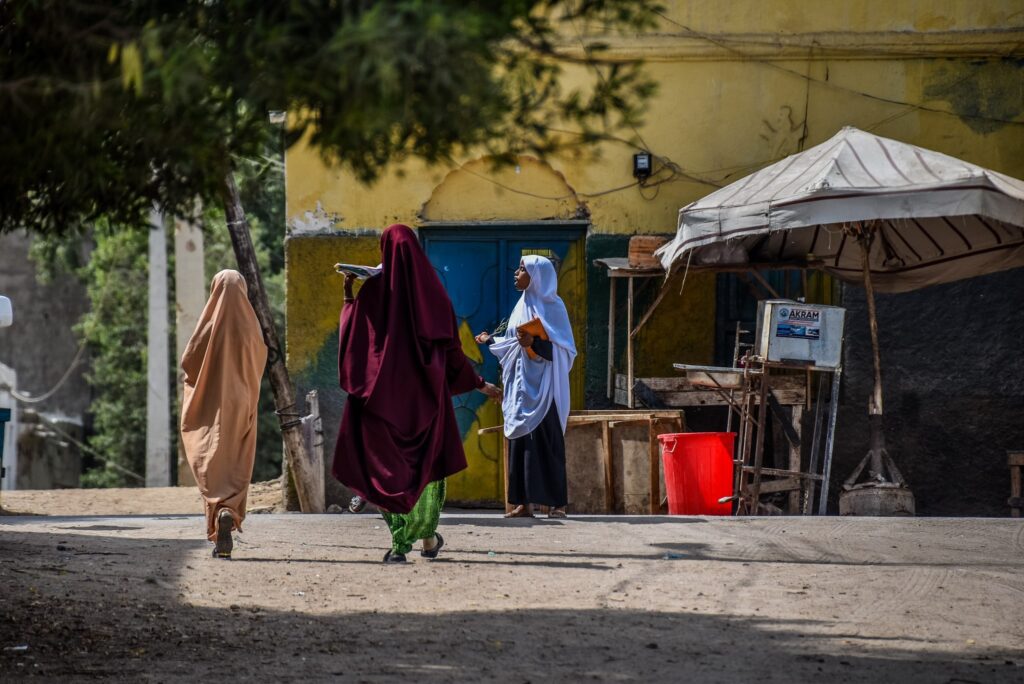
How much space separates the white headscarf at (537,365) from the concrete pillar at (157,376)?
1230 centimetres

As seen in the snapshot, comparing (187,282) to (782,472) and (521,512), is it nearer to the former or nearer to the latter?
(521,512)

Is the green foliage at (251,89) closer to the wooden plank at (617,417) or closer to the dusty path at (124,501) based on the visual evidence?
the wooden plank at (617,417)

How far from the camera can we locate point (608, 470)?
35.9 feet

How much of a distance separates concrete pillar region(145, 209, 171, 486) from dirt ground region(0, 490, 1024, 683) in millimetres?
11876

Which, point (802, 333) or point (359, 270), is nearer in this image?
point (359, 270)

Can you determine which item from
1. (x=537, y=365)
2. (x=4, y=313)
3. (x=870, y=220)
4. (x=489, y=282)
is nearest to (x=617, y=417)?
(x=537, y=365)

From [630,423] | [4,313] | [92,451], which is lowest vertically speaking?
[92,451]

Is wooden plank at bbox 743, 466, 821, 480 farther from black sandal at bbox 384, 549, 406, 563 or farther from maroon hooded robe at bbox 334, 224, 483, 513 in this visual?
black sandal at bbox 384, 549, 406, 563

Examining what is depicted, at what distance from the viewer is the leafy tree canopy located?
10.4ft

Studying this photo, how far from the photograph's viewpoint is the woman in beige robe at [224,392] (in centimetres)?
794

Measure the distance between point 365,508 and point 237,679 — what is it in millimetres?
6722

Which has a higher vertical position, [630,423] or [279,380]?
[279,380]

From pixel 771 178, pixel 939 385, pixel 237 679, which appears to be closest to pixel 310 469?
A: pixel 771 178

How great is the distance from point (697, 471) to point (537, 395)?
1.34 m
